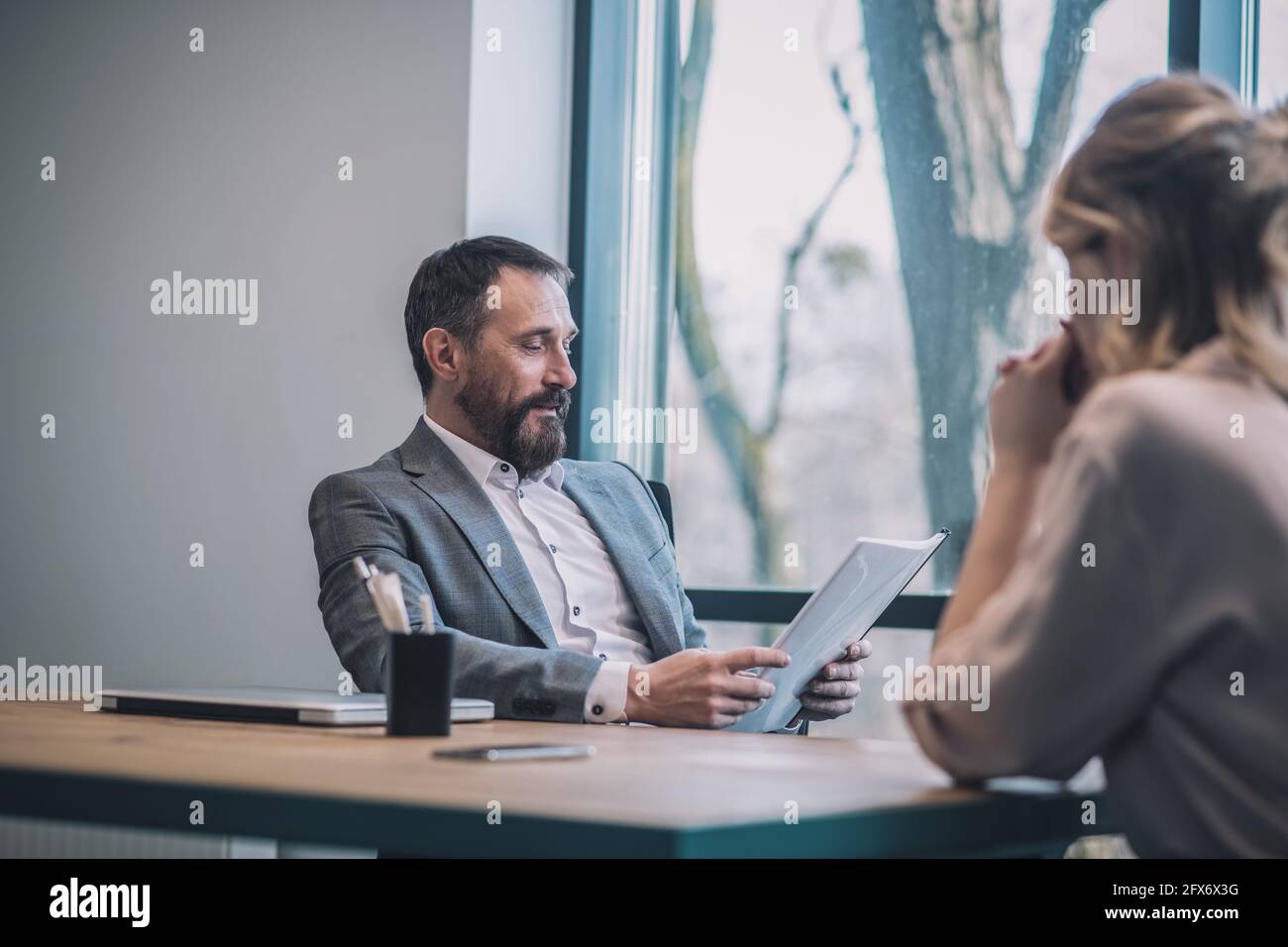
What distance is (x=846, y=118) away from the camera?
3.39 meters

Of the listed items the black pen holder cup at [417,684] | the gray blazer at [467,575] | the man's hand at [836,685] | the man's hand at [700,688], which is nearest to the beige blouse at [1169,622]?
the black pen holder cup at [417,684]

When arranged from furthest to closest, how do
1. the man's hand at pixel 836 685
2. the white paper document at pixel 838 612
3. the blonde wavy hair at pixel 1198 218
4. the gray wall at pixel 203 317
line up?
the gray wall at pixel 203 317
the man's hand at pixel 836 685
the white paper document at pixel 838 612
the blonde wavy hair at pixel 1198 218

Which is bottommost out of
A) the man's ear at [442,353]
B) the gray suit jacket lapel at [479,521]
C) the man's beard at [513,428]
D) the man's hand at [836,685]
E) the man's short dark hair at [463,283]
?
the man's hand at [836,685]

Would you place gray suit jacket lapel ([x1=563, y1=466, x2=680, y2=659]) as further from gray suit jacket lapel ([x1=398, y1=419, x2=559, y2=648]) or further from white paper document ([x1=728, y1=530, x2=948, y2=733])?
white paper document ([x1=728, y1=530, x2=948, y2=733])

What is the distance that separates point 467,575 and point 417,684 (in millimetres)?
766

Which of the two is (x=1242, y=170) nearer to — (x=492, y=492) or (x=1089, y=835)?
(x=1089, y=835)

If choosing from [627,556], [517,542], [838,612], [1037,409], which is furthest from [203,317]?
[1037,409]

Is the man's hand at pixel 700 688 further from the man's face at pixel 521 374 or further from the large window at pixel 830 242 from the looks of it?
the large window at pixel 830 242

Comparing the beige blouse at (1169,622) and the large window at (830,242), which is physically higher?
the large window at (830,242)

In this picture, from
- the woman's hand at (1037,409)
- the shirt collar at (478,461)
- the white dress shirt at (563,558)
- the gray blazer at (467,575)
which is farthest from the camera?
the shirt collar at (478,461)

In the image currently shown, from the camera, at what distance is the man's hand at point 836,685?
2170 mm

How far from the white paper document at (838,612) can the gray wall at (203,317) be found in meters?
1.52
